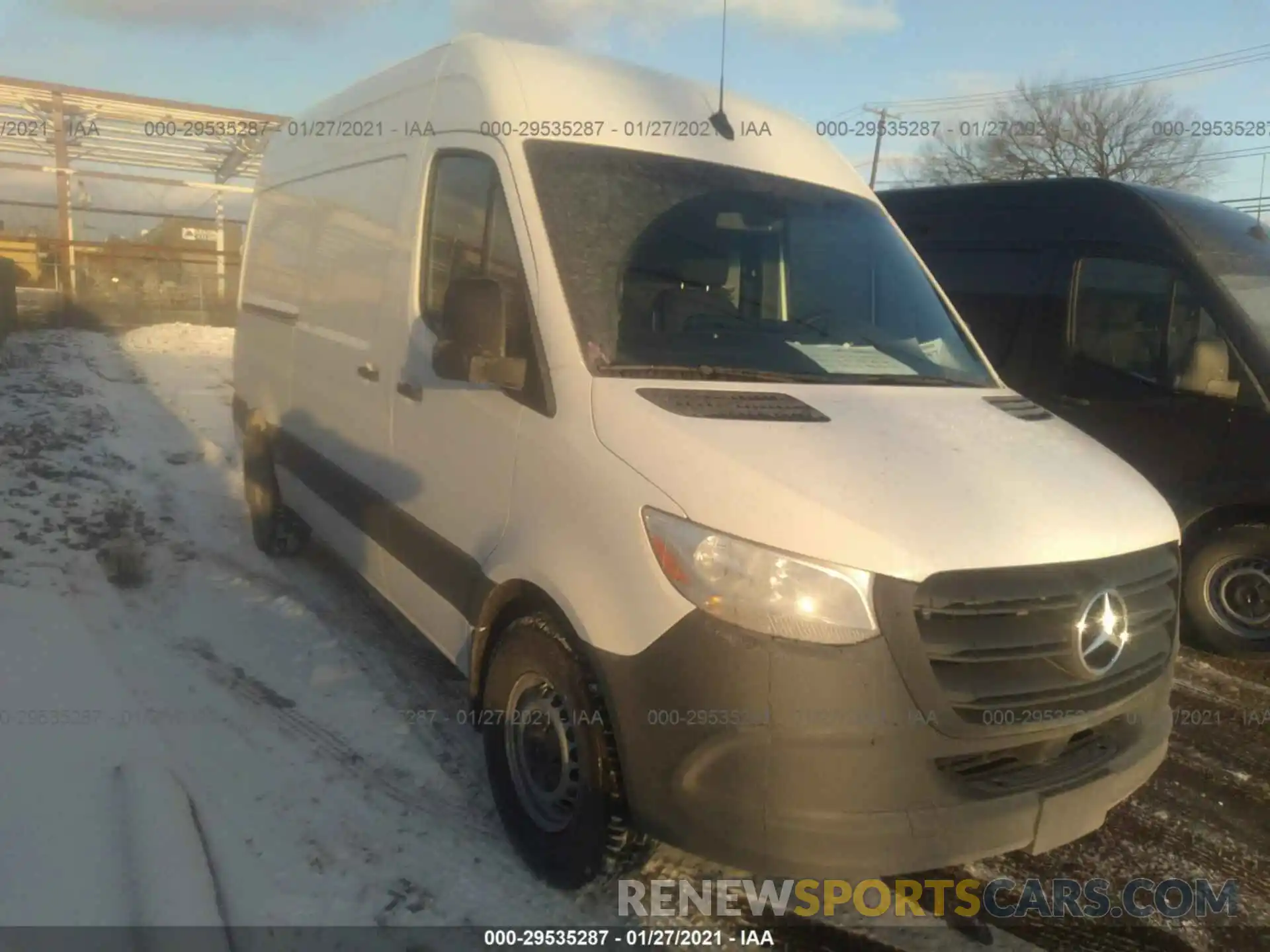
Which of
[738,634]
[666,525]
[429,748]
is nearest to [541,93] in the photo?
[666,525]

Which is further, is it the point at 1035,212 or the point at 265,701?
the point at 1035,212

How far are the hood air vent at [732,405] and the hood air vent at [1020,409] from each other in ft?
2.80

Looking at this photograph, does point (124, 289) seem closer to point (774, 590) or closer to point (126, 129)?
point (126, 129)

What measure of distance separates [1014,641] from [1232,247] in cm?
429

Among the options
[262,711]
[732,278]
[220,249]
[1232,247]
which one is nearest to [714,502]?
[732,278]

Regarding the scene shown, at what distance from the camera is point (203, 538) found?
619 centimetres

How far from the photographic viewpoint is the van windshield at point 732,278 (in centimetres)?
316

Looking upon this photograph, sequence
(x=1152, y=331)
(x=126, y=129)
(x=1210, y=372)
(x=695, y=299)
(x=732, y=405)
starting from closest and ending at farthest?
(x=732, y=405)
(x=695, y=299)
(x=1210, y=372)
(x=1152, y=331)
(x=126, y=129)

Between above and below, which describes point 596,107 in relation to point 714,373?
above

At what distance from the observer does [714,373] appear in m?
3.12

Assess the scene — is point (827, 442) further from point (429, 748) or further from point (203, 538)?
point (203, 538)

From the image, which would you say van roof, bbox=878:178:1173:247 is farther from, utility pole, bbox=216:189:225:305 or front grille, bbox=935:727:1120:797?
utility pole, bbox=216:189:225:305

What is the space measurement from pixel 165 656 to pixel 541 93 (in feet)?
9.89

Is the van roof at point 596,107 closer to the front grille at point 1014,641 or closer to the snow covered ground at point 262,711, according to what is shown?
the front grille at point 1014,641
